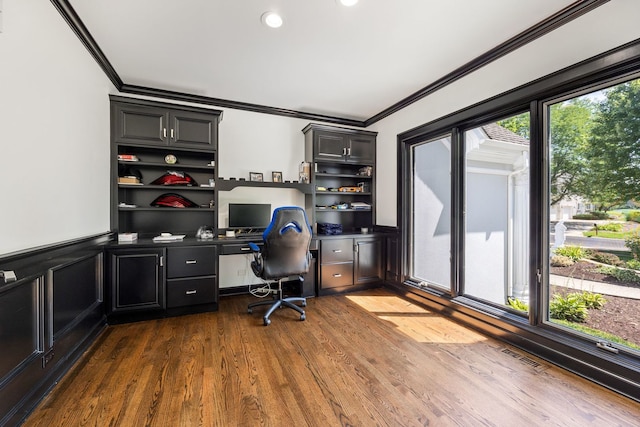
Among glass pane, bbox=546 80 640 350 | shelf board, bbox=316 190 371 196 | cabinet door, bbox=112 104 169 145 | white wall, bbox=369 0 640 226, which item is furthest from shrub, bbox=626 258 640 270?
cabinet door, bbox=112 104 169 145

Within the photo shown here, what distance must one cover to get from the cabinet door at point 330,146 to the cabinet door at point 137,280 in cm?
236

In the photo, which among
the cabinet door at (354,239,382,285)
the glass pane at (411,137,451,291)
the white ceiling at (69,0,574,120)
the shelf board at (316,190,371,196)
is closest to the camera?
the white ceiling at (69,0,574,120)

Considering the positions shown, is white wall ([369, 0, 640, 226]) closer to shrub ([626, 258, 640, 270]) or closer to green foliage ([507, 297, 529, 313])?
shrub ([626, 258, 640, 270])

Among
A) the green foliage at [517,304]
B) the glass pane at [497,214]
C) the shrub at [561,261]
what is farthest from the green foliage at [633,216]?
the green foliage at [517,304]

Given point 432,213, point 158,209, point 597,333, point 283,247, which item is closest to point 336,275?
point 283,247

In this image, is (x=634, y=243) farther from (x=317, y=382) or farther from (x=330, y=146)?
(x=330, y=146)

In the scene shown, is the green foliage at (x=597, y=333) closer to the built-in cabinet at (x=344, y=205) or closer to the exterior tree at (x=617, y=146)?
the exterior tree at (x=617, y=146)

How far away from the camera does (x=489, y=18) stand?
2043 millimetres

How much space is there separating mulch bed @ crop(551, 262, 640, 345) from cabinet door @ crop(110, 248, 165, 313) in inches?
143

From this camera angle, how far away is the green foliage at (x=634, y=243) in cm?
176

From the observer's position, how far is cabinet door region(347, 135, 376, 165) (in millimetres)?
4059

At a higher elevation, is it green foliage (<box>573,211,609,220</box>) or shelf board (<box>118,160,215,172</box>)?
shelf board (<box>118,160,215,172</box>)

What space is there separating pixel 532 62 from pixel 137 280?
4.10m

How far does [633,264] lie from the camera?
1785mm
